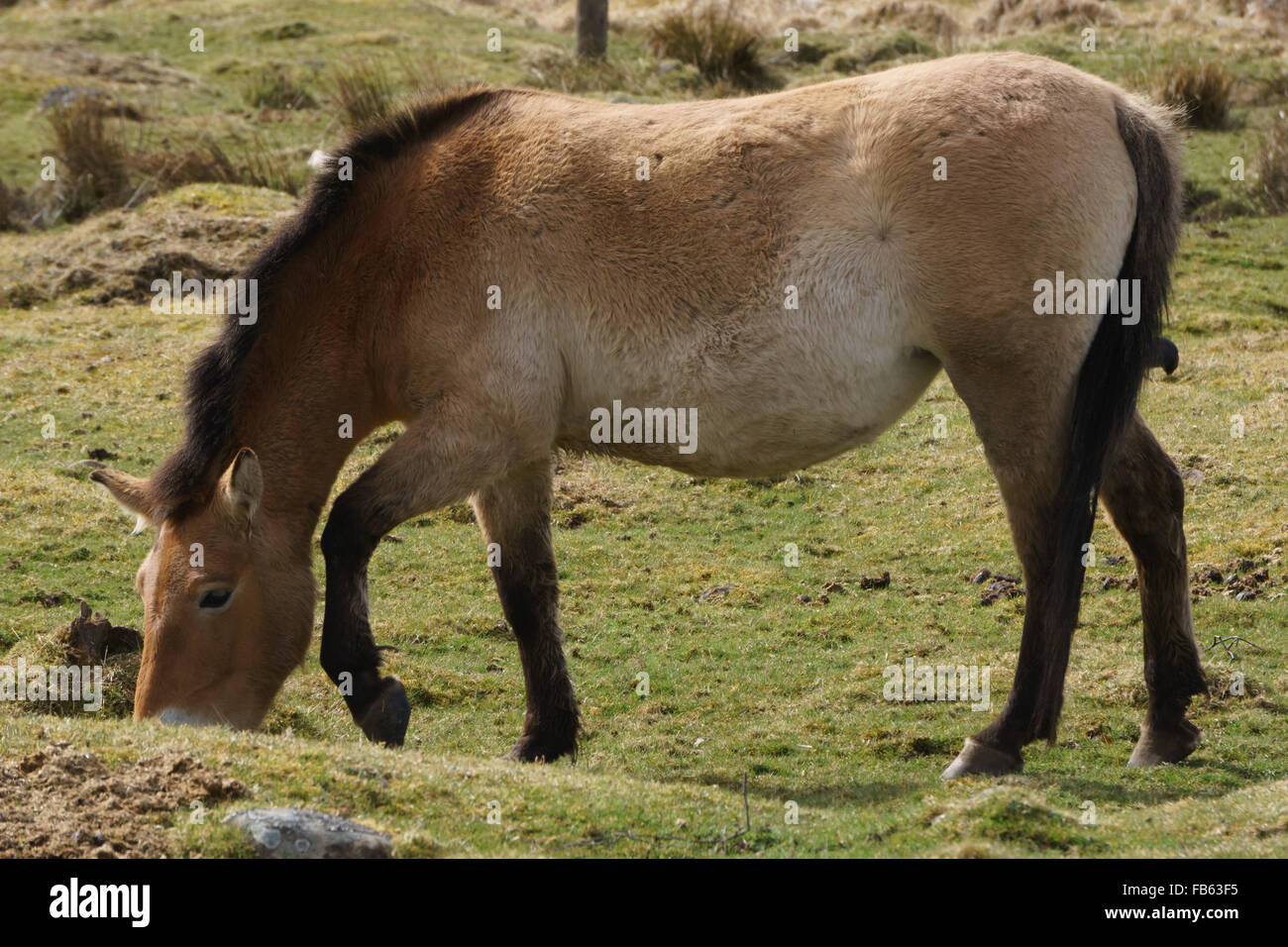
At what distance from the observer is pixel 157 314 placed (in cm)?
1423

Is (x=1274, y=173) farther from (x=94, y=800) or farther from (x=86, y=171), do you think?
(x=94, y=800)

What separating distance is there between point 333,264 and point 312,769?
2.60 metres

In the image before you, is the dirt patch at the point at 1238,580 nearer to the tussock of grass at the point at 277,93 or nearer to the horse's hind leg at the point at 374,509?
the horse's hind leg at the point at 374,509

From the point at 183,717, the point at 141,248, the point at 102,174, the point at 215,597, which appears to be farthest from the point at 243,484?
the point at 102,174

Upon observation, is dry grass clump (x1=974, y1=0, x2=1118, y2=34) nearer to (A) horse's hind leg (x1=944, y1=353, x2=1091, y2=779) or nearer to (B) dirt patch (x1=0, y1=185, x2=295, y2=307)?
(B) dirt patch (x1=0, y1=185, x2=295, y2=307)

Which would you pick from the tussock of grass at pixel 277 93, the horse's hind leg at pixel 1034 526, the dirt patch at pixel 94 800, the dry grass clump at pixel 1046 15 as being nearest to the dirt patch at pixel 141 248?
the tussock of grass at pixel 277 93

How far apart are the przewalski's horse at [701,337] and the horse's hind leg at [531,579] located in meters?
0.40

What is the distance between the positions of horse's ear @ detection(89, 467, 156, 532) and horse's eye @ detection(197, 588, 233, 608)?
1.64 feet

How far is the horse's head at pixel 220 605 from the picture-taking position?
624 centimetres

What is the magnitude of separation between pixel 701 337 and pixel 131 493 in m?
2.81

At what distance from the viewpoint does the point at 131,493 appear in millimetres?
6648
